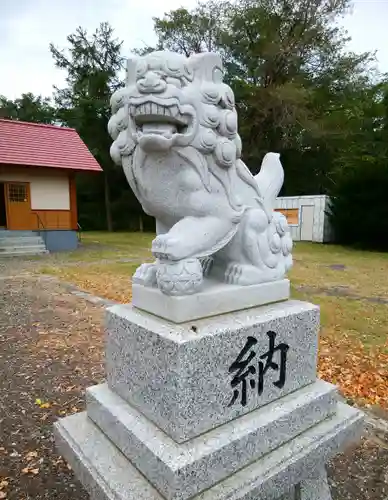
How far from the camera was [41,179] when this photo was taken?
39.0ft

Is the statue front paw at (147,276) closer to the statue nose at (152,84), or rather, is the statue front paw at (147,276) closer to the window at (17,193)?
the statue nose at (152,84)

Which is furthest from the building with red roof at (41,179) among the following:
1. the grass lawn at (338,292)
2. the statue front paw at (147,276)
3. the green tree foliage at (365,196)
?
the statue front paw at (147,276)

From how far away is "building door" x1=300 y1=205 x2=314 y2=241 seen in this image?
567 inches

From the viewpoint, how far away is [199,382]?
56.2 inches

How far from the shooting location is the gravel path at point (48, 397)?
2061 mm

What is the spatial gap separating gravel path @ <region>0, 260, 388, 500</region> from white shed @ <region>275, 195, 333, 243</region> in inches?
430

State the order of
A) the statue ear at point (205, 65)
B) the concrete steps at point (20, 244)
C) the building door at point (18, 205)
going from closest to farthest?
1. the statue ear at point (205, 65)
2. the concrete steps at point (20, 244)
3. the building door at point (18, 205)

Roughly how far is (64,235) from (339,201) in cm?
1004

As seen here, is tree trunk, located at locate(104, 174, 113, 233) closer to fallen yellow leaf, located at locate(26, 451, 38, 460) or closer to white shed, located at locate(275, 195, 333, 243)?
white shed, located at locate(275, 195, 333, 243)

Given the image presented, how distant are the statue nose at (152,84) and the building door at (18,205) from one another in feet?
38.0

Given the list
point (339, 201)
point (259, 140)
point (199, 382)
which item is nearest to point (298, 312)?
point (199, 382)

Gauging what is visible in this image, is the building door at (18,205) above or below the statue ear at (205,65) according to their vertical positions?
below

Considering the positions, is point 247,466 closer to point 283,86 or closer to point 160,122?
point 160,122

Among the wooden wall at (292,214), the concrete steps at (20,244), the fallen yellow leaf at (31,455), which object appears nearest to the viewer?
the fallen yellow leaf at (31,455)
